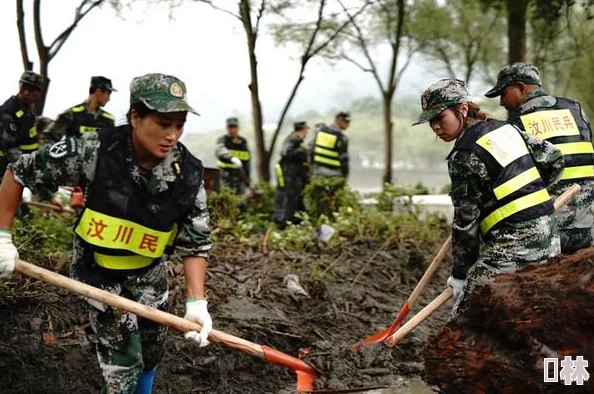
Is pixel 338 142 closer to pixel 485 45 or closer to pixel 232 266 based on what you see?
pixel 232 266

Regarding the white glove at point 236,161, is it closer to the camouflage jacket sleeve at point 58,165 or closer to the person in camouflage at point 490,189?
the person in camouflage at point 490,189

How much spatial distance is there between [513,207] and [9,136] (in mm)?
5604

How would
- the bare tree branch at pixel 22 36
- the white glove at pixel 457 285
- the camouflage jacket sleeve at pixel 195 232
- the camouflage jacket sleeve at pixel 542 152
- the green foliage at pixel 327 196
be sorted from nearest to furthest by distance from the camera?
the camouflage jacket sleeve at pixel 195 232 → the white glove at pixel 457 285 → the camouflage jacket sleeve at pixel 542 152 → the bare tree branch at pixel 22 36 → the green foliage at pixel 327 196

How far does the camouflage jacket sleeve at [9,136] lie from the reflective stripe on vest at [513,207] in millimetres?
5413

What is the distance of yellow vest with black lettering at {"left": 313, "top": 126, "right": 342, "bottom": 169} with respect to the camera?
1141 cm

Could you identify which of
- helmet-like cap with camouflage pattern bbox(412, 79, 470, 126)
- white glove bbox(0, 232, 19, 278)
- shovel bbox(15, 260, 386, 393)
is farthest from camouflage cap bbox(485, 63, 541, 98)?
white glove bbox(0, 232, 19, 278)

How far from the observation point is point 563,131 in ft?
16.3

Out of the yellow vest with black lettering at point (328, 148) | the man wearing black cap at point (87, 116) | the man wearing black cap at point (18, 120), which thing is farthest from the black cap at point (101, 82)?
the yellow vest with black lettering at point (328, 148)

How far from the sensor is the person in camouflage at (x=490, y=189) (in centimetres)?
380

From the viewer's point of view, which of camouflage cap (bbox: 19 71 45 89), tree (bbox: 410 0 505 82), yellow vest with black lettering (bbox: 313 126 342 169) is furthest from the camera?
tree (bbox: 410 0 505 82)

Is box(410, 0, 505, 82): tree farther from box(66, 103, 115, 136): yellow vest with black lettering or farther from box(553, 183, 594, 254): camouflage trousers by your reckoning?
box(553, 183, 594, 254): camouflage trousers

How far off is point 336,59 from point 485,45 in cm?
696

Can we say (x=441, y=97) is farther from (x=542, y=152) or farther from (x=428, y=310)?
(x=428, y=310)

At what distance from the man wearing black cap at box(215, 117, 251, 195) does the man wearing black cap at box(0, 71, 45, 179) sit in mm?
4462
